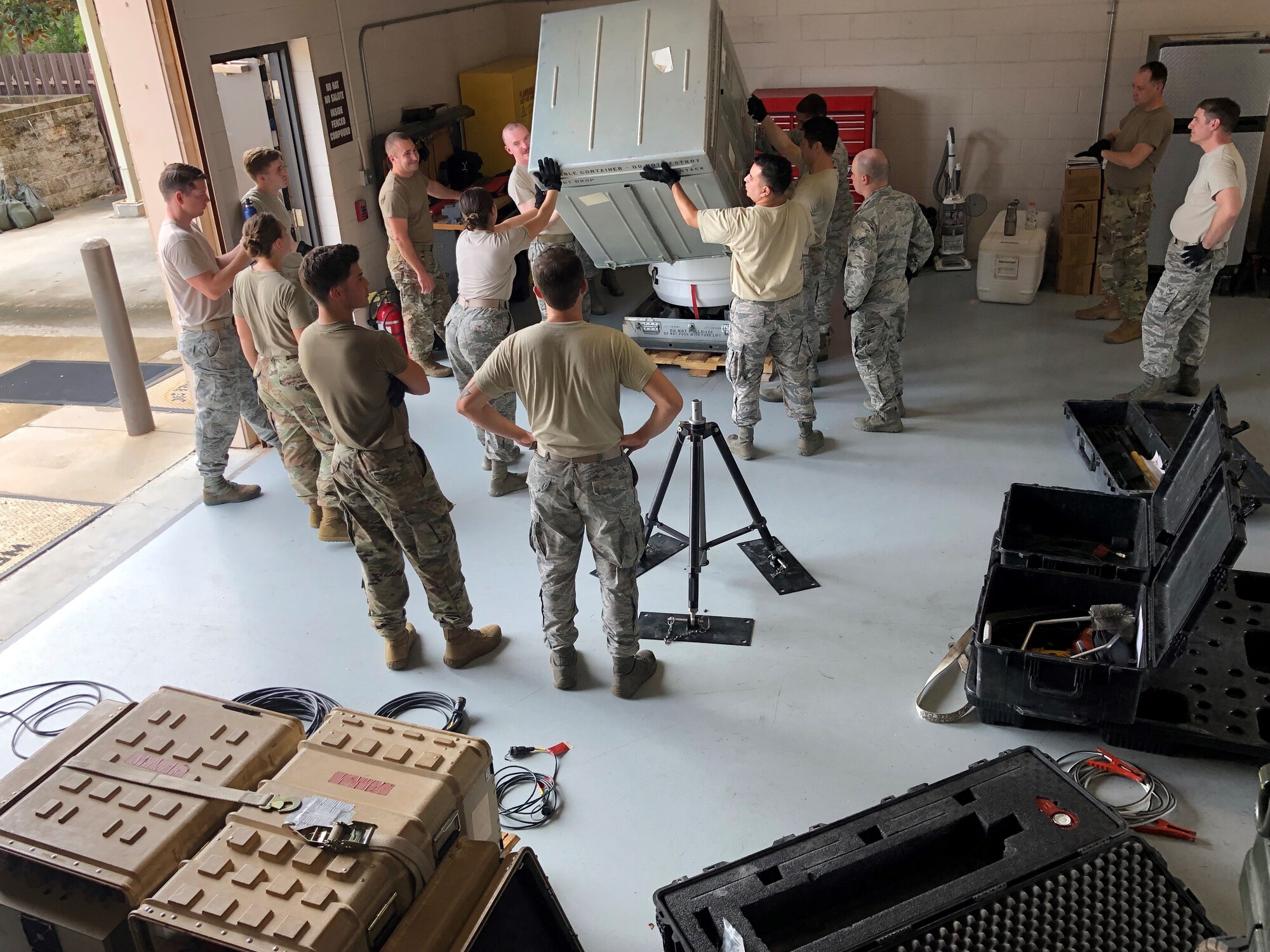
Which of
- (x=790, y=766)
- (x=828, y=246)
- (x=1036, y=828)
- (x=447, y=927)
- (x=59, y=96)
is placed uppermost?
(x=59, y=96)

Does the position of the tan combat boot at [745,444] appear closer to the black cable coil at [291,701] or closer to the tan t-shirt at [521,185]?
the tan t-shirt at [521,185]

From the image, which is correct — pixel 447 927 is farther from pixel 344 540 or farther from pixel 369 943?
pixel 344 540

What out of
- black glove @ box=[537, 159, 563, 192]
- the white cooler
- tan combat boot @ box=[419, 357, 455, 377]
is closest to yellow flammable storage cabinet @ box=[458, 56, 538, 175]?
tan combat boot @ box=[419, 357, 455, 377]

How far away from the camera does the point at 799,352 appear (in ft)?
18.0

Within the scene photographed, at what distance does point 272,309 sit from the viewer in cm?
451

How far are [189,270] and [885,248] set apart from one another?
3715 mm

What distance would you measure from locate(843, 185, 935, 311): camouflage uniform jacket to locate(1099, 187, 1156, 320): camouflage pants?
217cm

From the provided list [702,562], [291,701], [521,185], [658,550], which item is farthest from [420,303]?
[291,701]

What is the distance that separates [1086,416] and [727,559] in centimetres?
241

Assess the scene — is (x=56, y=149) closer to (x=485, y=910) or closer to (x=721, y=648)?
(x=721, y=648)

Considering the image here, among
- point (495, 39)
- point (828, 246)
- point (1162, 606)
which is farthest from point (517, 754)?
point (495, 39)

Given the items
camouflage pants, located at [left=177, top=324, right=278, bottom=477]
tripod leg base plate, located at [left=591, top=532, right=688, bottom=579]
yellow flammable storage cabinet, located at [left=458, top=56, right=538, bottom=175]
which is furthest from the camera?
yellow flammable storage cabinet, located at [left=458, top=56, right=538, bottom=175]

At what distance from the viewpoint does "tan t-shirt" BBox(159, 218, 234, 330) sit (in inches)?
196

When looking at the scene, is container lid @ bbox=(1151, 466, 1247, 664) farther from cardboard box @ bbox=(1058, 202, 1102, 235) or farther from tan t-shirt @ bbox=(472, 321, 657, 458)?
cardboard box @ bbox=(1058, 202, 1102, 235)
